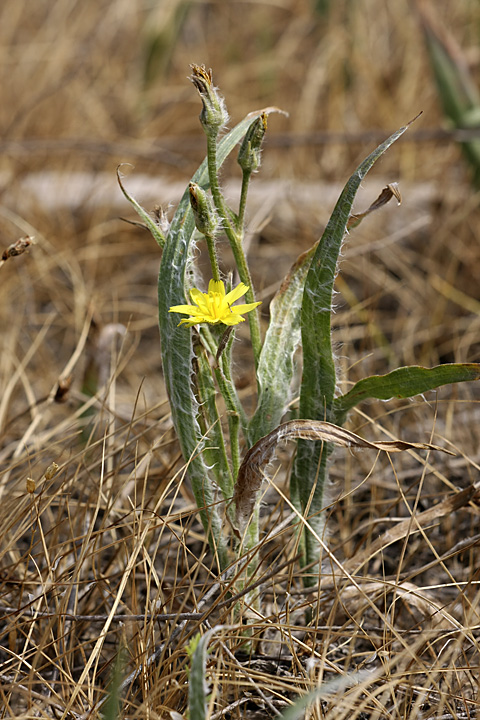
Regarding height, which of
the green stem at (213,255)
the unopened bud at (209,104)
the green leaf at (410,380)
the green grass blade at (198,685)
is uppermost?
the unopened bud at (209,104)

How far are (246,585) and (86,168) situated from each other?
1852 mm

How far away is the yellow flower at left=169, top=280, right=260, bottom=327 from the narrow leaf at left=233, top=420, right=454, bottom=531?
5.0 inches

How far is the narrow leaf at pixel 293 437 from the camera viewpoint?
2.29ft

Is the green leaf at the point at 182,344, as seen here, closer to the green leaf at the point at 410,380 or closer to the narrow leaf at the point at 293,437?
the narrow leaf at the point at 293,437

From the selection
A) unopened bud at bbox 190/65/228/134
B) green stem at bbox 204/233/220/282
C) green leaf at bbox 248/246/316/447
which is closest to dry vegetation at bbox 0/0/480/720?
green leaf at bbox 248/246/316/447

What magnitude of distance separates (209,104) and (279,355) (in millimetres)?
288

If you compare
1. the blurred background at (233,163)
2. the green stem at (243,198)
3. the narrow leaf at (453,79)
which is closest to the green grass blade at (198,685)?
the green stem at (243,198)

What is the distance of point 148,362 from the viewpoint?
71.4 inches

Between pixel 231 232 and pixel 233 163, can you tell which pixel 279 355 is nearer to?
pixel 231 232

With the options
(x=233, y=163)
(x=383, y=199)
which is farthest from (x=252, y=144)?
(x=233, y=163)

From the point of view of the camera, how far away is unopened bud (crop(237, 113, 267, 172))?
74 cm

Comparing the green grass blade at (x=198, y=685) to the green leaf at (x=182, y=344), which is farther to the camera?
the green leaf at (x=182, y=344)

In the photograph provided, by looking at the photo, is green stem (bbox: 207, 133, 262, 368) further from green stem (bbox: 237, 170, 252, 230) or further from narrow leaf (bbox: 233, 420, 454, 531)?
narrow leaf (bbox: 233, 420, 454, 531)

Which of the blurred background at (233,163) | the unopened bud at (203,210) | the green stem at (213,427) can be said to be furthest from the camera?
the blurred background at (233,163)
